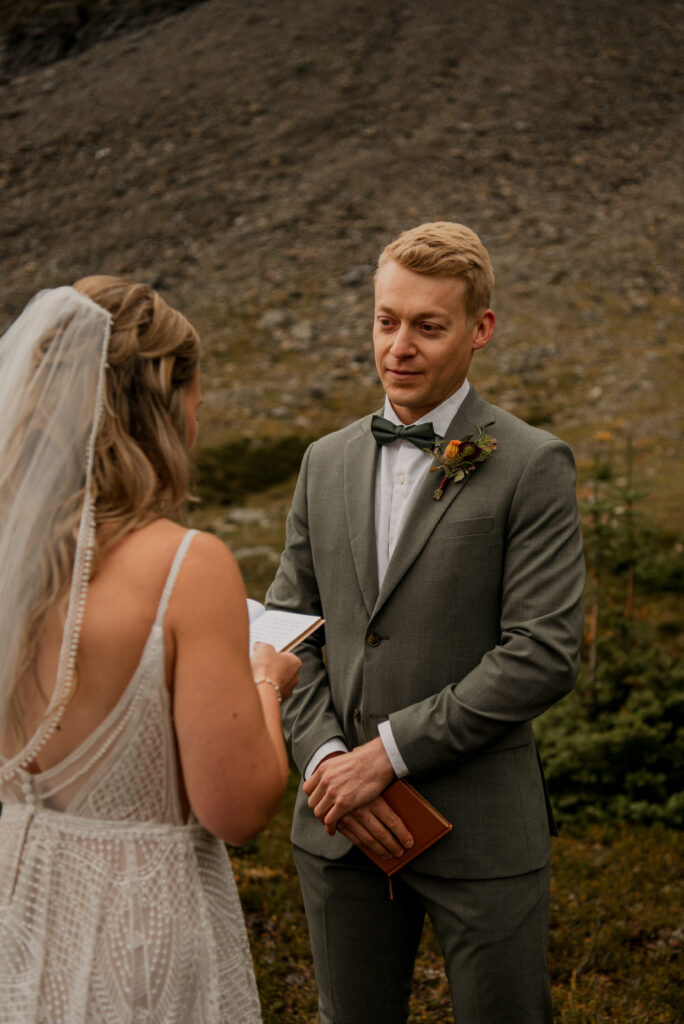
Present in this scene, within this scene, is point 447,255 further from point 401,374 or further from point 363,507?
point 363,507

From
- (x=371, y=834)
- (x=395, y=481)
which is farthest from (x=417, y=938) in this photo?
(x=395, y=481)

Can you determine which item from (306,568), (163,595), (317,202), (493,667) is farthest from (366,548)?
(317,202)

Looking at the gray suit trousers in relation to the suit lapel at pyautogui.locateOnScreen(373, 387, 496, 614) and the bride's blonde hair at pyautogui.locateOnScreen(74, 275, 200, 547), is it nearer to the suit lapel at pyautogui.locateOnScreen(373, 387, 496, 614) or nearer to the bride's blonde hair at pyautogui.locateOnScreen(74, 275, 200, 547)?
the suit lapel at pyautogui.locateOnScreen(373, 387, 496, 614)

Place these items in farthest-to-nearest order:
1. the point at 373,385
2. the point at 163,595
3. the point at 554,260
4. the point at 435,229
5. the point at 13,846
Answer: the point at 554,260 < the point at 373,385 < the point at 435,229 < the point at 13,846 < the point at 163,595

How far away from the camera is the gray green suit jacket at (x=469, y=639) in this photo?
263cm

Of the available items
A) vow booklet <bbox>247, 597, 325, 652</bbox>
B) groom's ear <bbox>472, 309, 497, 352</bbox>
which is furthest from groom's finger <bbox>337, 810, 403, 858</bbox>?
groom's ear <bbox>472, 309, 497, 352</bbox>

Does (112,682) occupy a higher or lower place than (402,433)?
higher

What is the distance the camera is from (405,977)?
9.55 ft

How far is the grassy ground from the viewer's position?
4273mm

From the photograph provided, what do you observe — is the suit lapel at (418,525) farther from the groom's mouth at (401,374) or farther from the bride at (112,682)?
the bride at (112,682)

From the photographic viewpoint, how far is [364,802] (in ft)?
8.83

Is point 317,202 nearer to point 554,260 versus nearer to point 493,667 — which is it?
point 554,260

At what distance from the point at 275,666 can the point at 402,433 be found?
918 mm

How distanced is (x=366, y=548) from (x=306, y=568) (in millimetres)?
330
